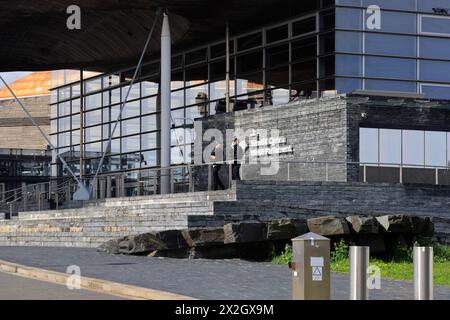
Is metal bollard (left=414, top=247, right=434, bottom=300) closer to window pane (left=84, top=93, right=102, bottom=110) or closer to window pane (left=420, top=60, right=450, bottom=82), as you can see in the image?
window pane (left=420, top=60, right=450, bottom=82)

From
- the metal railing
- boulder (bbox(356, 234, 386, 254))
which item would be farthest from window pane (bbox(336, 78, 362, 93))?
the metal railing

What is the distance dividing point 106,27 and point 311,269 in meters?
34.0

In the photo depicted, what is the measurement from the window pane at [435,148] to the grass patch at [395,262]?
35.0 ft

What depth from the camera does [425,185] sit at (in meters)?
31.7

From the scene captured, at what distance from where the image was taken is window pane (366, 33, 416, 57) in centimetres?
3566

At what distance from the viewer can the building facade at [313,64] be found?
3538cm

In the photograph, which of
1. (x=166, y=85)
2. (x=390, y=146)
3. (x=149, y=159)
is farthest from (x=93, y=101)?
(x=390, y=146)

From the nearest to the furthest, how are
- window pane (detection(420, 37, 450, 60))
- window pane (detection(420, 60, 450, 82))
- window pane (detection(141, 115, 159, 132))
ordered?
window pane (detection(420, 60, 450, 82)) → window pane (detection(420, 37, 450, 60)) → window pane (detection(141, 115, 159, 132))

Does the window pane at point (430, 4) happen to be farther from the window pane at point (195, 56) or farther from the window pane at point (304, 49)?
the window pane at point (195, 56)

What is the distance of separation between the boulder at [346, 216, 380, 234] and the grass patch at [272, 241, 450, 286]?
453 mm

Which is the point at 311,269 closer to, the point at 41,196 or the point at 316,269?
the point at 316,269

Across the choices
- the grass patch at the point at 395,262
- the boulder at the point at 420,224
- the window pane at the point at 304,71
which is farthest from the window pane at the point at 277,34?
the boulder at the point at 420,224
